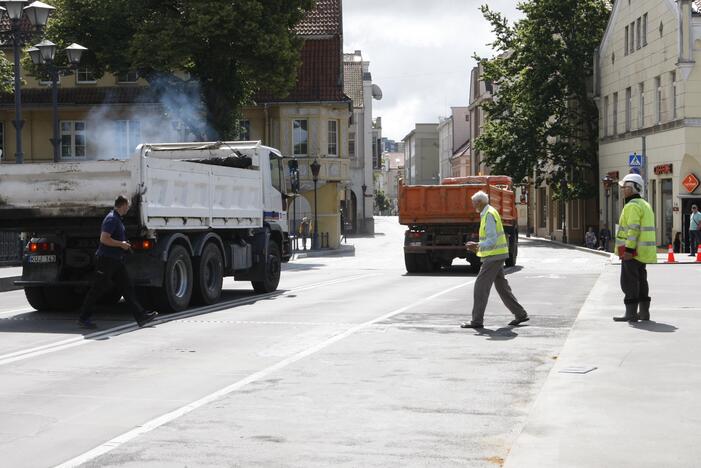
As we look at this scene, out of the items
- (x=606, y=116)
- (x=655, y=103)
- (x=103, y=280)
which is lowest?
(x=103, y=280)

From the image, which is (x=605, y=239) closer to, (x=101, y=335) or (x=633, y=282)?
(x=633, y=282)

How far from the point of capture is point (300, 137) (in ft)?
186

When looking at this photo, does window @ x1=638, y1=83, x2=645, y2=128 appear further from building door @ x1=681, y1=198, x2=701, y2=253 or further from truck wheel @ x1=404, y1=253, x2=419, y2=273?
truck wheel @ x1=404, y1=253, x2=419, y2=273

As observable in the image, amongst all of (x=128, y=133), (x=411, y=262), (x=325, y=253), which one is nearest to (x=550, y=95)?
(x=325, y=253)

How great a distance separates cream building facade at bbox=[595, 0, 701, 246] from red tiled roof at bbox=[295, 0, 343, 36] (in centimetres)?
1353

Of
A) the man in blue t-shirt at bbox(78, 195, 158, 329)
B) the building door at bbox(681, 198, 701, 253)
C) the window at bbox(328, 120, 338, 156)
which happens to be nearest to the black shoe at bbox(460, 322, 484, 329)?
the man in blue t-shirt at bbox(78, 195, 158, 329)

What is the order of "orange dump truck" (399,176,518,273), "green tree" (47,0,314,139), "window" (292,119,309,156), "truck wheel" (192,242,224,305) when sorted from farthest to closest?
"window" (292,119,309,156) → "green tree" (47,0,314,139) → "orange dump truck" (399,176,518,273) → "truck wheel" (192,242,224,305)

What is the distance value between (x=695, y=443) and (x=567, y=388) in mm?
2072

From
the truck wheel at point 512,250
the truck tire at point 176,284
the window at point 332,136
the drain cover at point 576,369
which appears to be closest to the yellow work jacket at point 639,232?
the drain cover at point 576,369

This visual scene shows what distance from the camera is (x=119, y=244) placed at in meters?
14.1

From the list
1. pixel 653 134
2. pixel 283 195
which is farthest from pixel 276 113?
pixel 283 195

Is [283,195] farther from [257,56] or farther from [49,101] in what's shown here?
[49,101]

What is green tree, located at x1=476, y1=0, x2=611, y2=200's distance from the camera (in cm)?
5853

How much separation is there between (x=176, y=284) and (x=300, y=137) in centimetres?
4072
